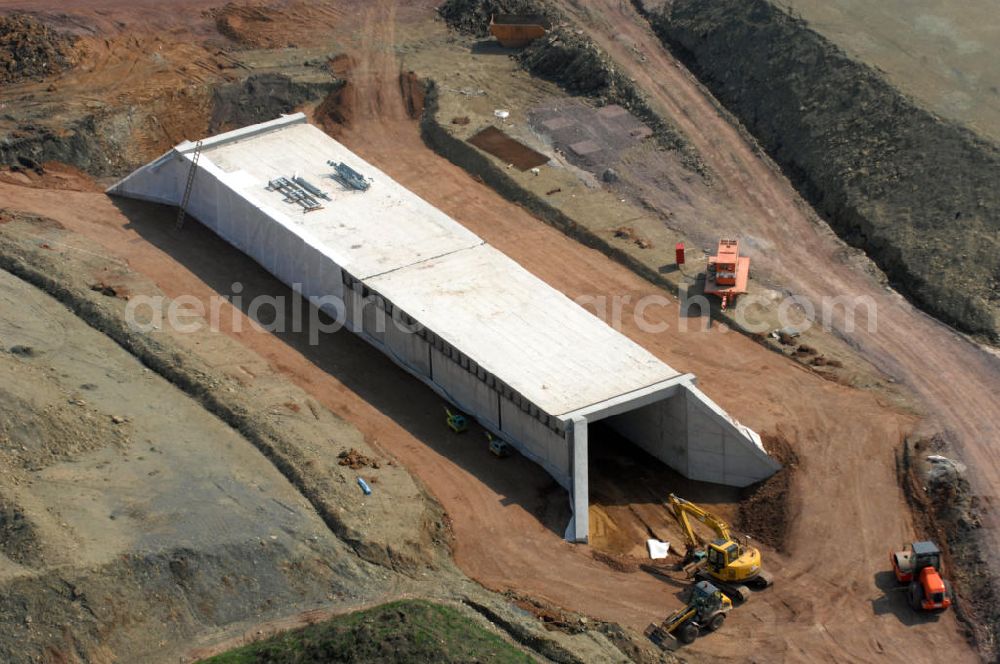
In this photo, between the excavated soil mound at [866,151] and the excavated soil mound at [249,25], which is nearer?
the excavated soil mound at [866,151]

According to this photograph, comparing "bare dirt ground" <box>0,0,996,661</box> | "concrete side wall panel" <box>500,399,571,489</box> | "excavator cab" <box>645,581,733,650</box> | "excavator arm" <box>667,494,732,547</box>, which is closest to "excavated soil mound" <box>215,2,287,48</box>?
"bare dirt ground" <box>0,0,996,661</box>

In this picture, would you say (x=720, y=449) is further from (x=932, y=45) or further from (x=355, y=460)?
(x=932, y=45)

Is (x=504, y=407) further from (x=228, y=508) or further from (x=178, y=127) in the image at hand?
(x=178, y=127)

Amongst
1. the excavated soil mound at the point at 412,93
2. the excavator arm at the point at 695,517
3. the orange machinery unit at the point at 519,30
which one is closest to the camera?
the excavator arm at the point at 695,517

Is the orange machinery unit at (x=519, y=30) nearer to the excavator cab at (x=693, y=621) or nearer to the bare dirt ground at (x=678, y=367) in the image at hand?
the bare dirt ground at (x=678, y=367)

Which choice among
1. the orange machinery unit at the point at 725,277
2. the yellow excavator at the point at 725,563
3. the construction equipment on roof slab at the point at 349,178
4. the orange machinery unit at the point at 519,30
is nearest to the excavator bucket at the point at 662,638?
the yellow excavator at the point at 725,563

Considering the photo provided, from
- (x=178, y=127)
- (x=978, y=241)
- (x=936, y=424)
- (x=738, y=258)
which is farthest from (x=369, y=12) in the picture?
(x=936, y=424)
